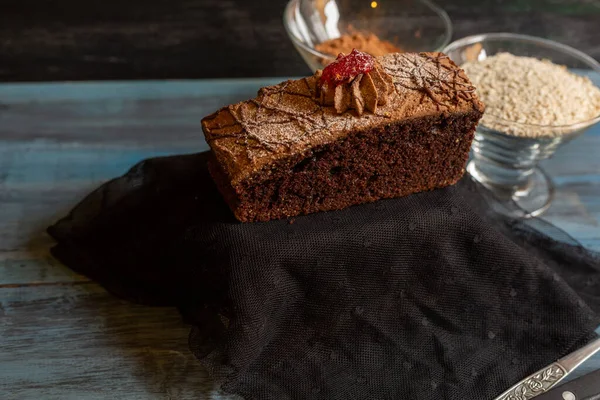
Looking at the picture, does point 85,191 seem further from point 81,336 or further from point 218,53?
point 218,53

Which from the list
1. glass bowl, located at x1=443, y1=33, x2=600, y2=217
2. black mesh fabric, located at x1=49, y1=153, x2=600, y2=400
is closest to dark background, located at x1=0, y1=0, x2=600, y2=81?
glass bowl, located at x1=443, y1=33, x2=600, y2=217

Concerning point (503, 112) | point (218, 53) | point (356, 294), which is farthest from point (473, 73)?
point (218, 53)

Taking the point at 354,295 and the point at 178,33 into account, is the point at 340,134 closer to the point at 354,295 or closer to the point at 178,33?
the point at 354,295

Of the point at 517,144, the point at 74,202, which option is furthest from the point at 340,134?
the point at 74,202

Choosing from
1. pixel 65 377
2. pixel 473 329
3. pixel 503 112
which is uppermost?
pixel 503 112

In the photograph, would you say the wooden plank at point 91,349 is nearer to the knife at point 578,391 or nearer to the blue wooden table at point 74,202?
the blue wooden table at point 74,202
